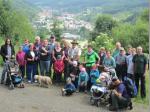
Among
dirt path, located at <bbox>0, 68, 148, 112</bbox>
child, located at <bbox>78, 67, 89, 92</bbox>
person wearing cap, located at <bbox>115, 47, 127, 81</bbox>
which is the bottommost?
dirt path, located at <bbox>0, 68, 148, 112</bbox>

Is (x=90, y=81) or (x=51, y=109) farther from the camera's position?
(x=90, y=81)

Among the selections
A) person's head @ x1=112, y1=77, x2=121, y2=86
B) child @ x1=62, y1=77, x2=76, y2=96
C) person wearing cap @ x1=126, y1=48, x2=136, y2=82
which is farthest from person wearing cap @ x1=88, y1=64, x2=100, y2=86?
person's head @ x1=112, y1=77, x2=121, y2=86

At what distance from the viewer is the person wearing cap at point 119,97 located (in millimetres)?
13781

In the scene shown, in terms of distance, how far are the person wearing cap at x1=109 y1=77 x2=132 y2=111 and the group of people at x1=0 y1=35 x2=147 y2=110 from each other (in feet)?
4.43

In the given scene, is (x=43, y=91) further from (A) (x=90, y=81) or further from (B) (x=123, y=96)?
(B) (x=123, y=96)

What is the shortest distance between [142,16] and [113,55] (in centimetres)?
8320

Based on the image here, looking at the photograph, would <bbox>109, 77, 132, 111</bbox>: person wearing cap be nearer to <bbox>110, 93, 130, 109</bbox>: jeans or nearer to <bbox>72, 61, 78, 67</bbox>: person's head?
<bbox>110, 93, 130, 109</bbox>: jeans

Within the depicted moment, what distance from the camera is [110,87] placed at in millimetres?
14250

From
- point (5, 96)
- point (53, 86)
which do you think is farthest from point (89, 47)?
point (5, 96)

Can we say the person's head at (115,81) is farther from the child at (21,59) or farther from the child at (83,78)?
the child at (21,59)

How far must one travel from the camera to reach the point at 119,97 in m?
13.8

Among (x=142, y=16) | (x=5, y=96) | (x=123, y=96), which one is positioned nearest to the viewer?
(x=123, y=96)

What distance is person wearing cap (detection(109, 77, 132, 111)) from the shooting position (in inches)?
543

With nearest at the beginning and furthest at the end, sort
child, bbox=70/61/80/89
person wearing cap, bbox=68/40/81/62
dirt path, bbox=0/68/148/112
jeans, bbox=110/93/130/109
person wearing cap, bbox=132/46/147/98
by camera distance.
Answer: jeans, bbox=110/93/130/109, dirt path, bbox=0/68/148/112, person wearing cap, bbox=132/46/147/98, child, bbox=70/61/80/89, person wearing cap, bbox=68/40/81/62
